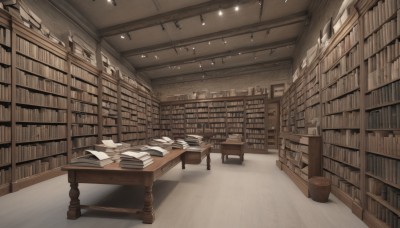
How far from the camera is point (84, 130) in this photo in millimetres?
4812

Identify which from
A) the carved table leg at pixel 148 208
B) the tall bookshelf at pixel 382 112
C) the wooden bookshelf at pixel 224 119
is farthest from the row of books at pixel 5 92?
the wooden bookshelf at pixel 224 119

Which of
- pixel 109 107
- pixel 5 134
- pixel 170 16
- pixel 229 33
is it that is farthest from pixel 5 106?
pixel 229 33

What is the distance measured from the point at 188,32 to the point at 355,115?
5.57m

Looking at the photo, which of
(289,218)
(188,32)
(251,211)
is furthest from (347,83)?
(188,32)

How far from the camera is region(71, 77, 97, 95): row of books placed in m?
4.51

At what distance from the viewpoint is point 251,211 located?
2.23m

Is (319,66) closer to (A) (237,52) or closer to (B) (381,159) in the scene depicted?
(B) (381,159)

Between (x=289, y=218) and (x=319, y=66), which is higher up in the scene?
(x=319, y=66)

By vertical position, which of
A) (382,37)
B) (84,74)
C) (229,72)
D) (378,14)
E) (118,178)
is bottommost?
(118,178)

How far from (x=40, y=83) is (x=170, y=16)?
371 cm

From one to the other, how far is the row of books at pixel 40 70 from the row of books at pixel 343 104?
5339 mm

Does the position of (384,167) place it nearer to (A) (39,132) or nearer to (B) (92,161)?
(B) (92,161)

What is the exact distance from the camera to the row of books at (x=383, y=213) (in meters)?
1.71

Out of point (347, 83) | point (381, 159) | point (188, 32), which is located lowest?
point (381, 159)
